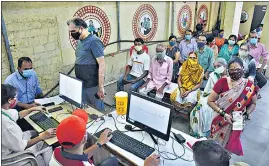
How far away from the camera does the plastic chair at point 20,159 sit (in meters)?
1.56

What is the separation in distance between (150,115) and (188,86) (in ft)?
5.71

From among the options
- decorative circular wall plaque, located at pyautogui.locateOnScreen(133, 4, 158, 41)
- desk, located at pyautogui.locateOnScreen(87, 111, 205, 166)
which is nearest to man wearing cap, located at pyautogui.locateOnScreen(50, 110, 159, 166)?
desk, located at pyautogui.locateOnScreen(87, 111, 205, 166)

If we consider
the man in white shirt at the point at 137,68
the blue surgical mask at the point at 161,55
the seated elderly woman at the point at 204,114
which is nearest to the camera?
the seated elderly woman at the point at 204,114

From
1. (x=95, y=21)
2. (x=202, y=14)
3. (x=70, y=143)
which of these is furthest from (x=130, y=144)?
(x=202, y=14)

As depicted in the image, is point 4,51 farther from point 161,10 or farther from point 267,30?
point 267,30

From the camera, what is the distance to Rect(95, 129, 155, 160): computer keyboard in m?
1.66

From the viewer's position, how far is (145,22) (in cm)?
501

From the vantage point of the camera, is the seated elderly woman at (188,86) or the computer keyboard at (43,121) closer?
the computer keyboard at (43,121)

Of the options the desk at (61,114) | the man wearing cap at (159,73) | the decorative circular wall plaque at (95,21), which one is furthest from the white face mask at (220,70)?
the decorative circular wall plaque at (95,21)

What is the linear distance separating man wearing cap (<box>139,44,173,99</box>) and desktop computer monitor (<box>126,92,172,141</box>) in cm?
161

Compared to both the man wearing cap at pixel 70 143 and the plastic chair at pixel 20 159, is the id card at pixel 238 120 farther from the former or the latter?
the plastic chair at pixel 20 159

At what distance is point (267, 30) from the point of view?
17.4 feet

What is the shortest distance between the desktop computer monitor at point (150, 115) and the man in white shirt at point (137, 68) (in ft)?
5.78

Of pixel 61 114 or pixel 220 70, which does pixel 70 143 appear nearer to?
pixel 61 114
